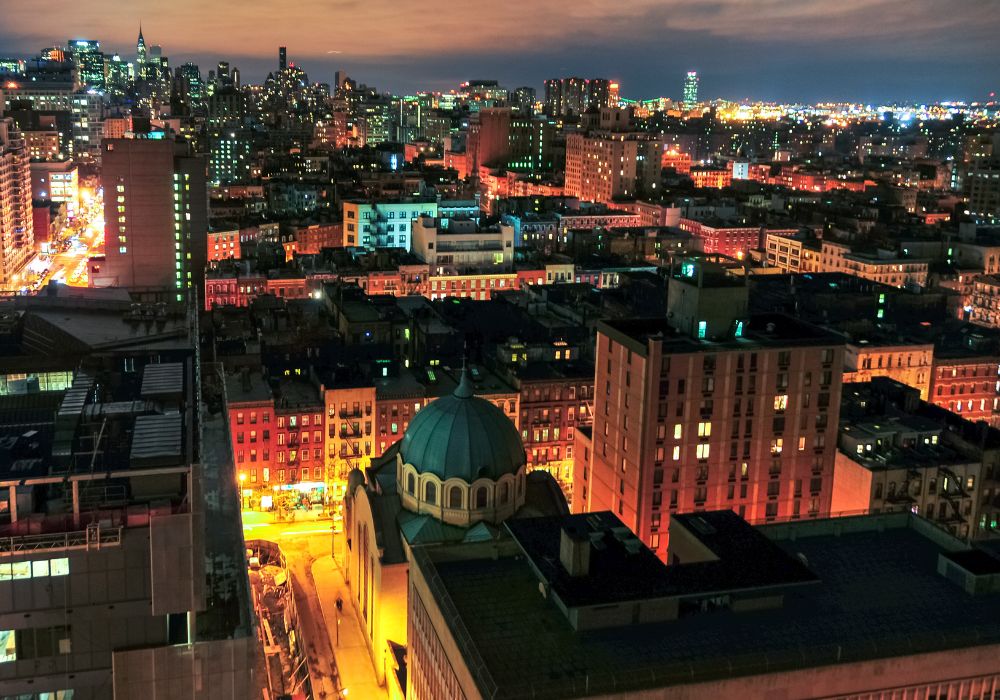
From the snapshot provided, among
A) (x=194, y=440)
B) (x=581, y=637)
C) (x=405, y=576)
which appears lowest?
(x=405, y=576)

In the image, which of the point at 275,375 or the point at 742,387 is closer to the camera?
the point at 742,387

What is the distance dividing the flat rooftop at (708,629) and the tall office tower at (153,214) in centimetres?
12330

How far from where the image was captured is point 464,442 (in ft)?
252

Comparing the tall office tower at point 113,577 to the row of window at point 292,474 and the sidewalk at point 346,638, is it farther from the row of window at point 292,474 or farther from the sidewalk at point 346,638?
the row of window at point 292,474

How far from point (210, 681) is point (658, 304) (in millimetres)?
117805

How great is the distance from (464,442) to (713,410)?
59.7ft

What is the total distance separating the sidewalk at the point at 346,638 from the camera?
252ft

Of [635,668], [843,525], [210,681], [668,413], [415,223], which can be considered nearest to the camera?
[210,681]

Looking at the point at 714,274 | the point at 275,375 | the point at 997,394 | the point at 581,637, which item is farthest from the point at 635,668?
the point at 997,394

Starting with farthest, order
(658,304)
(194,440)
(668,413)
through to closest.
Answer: (658,304), (668,413), (194,440)

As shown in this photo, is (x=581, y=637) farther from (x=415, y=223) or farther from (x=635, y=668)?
(x=415, y=223)

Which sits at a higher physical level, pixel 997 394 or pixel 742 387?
pixel 742 387

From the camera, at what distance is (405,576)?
77938 mm

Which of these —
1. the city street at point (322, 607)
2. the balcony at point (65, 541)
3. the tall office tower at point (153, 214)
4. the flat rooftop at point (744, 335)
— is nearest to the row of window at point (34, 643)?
the balcony at point (65, 541)
